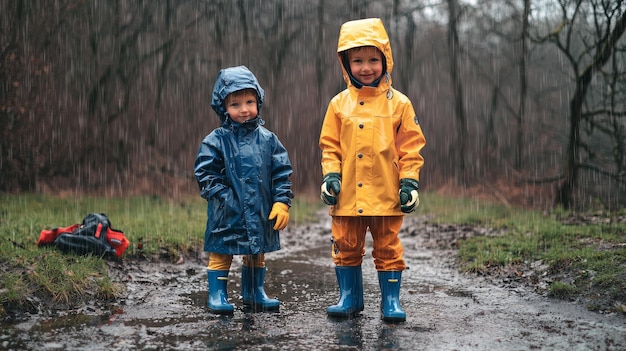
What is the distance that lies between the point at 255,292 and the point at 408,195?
1.61 metres

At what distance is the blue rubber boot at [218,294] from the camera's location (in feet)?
16.6

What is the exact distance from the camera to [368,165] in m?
5.06

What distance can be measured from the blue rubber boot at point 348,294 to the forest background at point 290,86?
7.59 metres

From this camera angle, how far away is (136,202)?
14070 mm

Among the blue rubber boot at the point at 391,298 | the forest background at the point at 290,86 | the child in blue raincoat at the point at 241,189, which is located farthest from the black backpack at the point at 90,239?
the forest background at the point at 290,86

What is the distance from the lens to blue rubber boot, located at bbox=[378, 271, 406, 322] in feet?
16.0

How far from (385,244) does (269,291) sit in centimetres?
159

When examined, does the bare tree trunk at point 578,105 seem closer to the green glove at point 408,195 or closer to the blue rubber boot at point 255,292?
the green glove at point 408,195

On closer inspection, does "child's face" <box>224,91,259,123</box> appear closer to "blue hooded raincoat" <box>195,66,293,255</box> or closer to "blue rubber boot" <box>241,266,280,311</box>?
"blue hooded raincoat" <box>195,66,293,255</box>

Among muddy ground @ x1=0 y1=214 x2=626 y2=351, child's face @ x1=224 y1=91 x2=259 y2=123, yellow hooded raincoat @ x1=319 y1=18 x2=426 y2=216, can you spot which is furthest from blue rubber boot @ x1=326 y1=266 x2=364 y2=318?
child's face @ x1=224 y1=91 x2=259 y2=123

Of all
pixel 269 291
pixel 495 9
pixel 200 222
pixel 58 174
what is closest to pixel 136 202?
pixel 58 174

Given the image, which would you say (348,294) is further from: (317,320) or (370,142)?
(370,142)

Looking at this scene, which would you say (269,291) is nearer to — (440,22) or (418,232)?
(418,232)

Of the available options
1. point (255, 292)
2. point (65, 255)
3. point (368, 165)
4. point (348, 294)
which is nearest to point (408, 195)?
point (368, 165)
